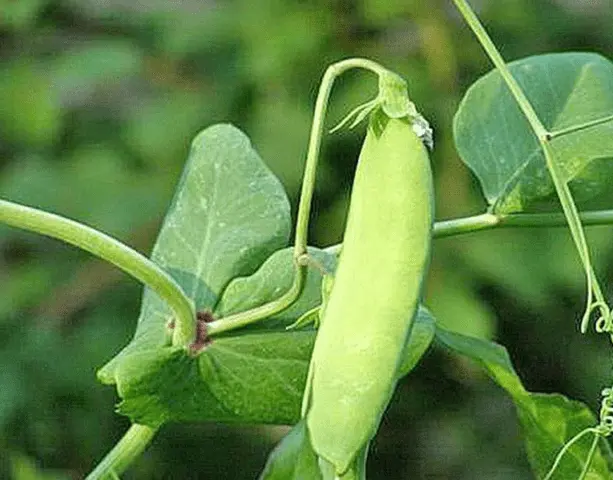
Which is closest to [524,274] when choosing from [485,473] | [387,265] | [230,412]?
[485,473]

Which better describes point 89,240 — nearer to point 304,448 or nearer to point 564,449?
point 304,448

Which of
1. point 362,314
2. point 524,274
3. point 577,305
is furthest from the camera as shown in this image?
point 577,305

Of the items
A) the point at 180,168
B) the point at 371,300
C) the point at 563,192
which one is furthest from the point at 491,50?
the point at 180,168

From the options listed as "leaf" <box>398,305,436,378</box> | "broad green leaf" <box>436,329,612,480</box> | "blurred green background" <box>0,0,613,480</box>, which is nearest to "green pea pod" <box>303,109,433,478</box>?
"leaf" <box>398,305,436,378</box>

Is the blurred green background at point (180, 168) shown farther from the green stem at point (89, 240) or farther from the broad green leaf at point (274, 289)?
the green stem at point (89, 240)

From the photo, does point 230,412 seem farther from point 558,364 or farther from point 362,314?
point 558,364

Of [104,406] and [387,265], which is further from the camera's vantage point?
[104,406]

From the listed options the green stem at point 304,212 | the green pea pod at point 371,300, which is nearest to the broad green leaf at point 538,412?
the green stem at point 304,212
